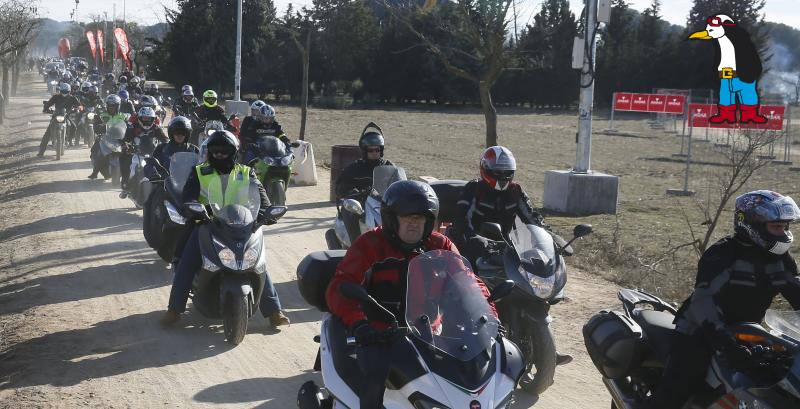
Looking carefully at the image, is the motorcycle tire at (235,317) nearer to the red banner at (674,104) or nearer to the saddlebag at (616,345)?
the saddlebag at (616,345)

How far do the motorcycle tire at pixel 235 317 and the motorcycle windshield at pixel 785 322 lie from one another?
14.9 feet

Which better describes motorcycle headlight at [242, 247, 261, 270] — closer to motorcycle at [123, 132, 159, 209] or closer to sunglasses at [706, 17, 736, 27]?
motorcycle at [123, 132, 159, 209]

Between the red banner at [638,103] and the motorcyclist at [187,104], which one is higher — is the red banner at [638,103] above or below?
above

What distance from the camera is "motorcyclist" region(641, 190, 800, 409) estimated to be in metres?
4.98

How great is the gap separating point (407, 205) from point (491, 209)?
3166 mm

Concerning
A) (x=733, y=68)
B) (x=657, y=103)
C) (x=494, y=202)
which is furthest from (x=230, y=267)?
(x=657, y=103)

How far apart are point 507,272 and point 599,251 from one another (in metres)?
6.66

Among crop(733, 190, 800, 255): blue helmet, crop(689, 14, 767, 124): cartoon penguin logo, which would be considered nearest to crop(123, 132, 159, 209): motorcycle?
crop(689, 14, 767, 124): cartoon penguin logo

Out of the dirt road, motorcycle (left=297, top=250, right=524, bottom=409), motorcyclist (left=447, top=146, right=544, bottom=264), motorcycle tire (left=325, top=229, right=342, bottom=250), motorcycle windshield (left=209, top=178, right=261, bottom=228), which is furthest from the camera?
motorcycle tire (left=325, top=229, right=342, bottom=250)

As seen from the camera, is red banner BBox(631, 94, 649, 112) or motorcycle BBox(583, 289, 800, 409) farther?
red banner BBox(631, 94, 649, 112)

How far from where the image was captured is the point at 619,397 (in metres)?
5.66

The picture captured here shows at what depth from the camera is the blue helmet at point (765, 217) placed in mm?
4898

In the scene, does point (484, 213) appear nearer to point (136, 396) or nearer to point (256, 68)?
point (136, 396)

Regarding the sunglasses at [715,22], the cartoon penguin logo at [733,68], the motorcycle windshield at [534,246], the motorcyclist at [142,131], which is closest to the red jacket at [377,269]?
the motorcycle windshield at [534,246]
